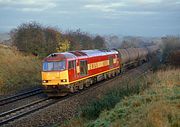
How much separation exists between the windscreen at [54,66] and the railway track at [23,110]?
7.35 feet

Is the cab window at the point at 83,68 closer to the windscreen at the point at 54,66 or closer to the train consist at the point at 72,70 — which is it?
the train consist at the point at 72,70

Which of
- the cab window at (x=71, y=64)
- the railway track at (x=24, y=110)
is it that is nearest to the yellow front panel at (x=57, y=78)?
the cab window at (x=71, y=64)

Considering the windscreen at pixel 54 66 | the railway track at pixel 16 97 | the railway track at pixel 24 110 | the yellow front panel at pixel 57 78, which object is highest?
the windscreen at pixel 54 66

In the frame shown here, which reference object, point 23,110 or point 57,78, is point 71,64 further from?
point 23,110

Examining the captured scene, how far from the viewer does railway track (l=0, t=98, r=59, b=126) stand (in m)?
16.8

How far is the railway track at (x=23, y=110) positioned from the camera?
661 inches

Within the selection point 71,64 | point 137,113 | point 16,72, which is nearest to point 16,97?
point 71,64

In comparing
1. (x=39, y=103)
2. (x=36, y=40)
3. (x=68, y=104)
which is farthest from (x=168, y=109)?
(x=36, y=40)

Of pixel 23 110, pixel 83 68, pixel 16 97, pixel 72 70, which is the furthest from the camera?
pixel 83 68

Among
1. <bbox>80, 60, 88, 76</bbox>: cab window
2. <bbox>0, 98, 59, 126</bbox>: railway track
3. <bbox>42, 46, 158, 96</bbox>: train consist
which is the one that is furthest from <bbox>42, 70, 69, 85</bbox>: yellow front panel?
<bbox>80, 60, 88, 76</bbox>: cab window

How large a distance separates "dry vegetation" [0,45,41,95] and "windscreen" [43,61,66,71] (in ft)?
15.6

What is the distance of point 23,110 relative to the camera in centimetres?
1884

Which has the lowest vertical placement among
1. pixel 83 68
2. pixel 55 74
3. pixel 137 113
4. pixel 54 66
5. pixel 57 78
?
pixel 57 78

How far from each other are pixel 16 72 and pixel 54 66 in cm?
941
